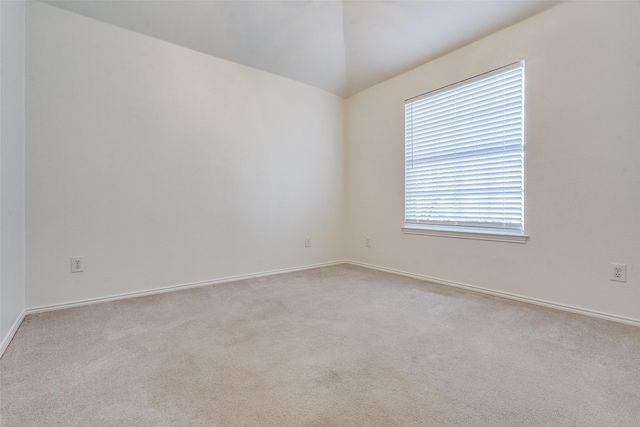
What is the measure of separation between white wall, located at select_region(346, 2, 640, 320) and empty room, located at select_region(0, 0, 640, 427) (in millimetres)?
14

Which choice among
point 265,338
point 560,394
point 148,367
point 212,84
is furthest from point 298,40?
point 560,394

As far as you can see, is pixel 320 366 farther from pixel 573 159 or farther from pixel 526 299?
pixel 573 159

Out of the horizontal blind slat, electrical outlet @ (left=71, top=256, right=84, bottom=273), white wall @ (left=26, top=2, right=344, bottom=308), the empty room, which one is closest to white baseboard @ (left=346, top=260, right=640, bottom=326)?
the empty room

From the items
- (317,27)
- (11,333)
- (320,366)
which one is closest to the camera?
(320,366)

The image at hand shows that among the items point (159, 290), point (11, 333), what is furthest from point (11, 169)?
point (159, 290)

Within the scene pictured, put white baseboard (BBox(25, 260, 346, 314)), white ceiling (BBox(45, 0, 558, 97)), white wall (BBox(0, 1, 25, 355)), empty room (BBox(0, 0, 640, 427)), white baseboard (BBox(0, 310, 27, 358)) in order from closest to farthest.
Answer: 1. empty room (BBox(0, 0, 640, 427))
2. white baseboard (BBox(0, 310, 27, 358))
3. white wall (BBox(0, 1, 25, 355))
4. white baseboard (BBox(25, 260, 346, 314))
5. white ceiling (BBox(45, 0, 558, 97))

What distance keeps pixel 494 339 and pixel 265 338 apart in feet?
4.38

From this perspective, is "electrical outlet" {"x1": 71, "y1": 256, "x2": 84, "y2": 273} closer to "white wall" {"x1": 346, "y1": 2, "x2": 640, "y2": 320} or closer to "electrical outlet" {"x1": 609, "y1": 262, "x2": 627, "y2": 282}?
"white wall" {"x1": 346, "y1": 2, "x2": 640, "y2": 320}

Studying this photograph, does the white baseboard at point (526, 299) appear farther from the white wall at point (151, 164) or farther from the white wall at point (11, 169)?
the white wall at point (11, 169)

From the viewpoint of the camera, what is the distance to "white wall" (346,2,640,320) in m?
1.90

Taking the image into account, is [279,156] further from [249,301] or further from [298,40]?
[249,301]

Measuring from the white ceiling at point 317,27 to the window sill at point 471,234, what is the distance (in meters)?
1.73

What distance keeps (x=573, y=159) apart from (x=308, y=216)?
2551mm

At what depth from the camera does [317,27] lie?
2908 millimetres
